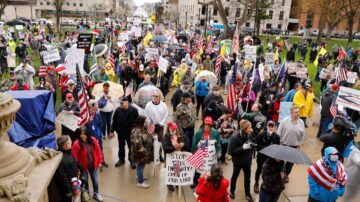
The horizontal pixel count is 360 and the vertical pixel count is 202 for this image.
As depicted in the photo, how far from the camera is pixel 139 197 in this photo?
21.2ft

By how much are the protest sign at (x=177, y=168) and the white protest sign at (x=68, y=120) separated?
2.05 metres

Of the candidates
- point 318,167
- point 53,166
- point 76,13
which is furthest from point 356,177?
point 76,13

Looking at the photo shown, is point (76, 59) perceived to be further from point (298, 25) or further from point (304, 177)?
point (298, 25)

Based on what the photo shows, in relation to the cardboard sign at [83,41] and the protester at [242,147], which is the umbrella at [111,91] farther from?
the cardboard sign at [83,41]

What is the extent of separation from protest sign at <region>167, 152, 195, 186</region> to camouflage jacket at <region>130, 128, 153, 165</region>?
1.55 feet

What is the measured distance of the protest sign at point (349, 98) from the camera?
26.1ft

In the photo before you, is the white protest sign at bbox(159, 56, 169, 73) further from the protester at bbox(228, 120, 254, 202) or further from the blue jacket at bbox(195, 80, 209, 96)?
the protester at bbox(228, 120, 254, 202)

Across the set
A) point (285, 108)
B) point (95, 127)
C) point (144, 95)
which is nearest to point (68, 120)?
point (95, 127)

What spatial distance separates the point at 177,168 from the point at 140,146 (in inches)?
33.3

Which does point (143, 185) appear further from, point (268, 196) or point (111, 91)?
point (111, 91)

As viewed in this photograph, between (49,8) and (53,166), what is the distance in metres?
115

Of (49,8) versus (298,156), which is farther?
(49,8)

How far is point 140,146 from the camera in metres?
6.45

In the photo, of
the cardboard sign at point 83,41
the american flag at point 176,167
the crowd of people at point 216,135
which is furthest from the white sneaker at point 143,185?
the cardboard sign at point 83,41
